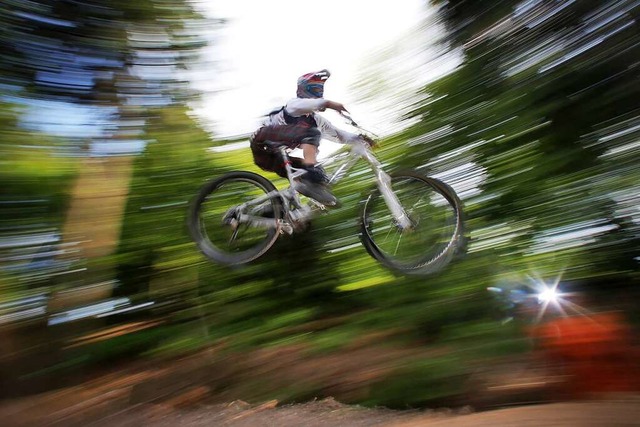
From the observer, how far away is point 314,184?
3199 mm

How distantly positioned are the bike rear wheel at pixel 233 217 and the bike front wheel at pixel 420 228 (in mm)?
762

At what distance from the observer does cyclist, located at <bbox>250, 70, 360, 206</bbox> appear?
3.17 meters

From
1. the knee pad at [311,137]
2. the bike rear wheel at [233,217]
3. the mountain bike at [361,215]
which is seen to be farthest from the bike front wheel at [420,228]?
the bike rear wheel at [233,217]


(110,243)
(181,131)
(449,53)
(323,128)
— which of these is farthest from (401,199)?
(110,243)

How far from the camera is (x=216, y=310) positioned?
379cm

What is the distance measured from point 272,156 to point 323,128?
1.34 feet

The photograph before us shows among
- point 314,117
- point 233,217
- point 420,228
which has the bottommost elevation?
point 420,228

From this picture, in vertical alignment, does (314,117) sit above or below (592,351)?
above

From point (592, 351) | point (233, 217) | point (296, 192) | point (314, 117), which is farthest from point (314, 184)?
point (592, 351)

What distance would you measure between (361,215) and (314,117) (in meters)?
0.75

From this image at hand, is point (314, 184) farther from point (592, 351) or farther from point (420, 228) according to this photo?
point (592, 351)

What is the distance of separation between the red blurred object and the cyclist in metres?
1.70

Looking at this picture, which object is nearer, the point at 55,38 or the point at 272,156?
the point at 272,156

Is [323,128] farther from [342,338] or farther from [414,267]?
[342,338]
